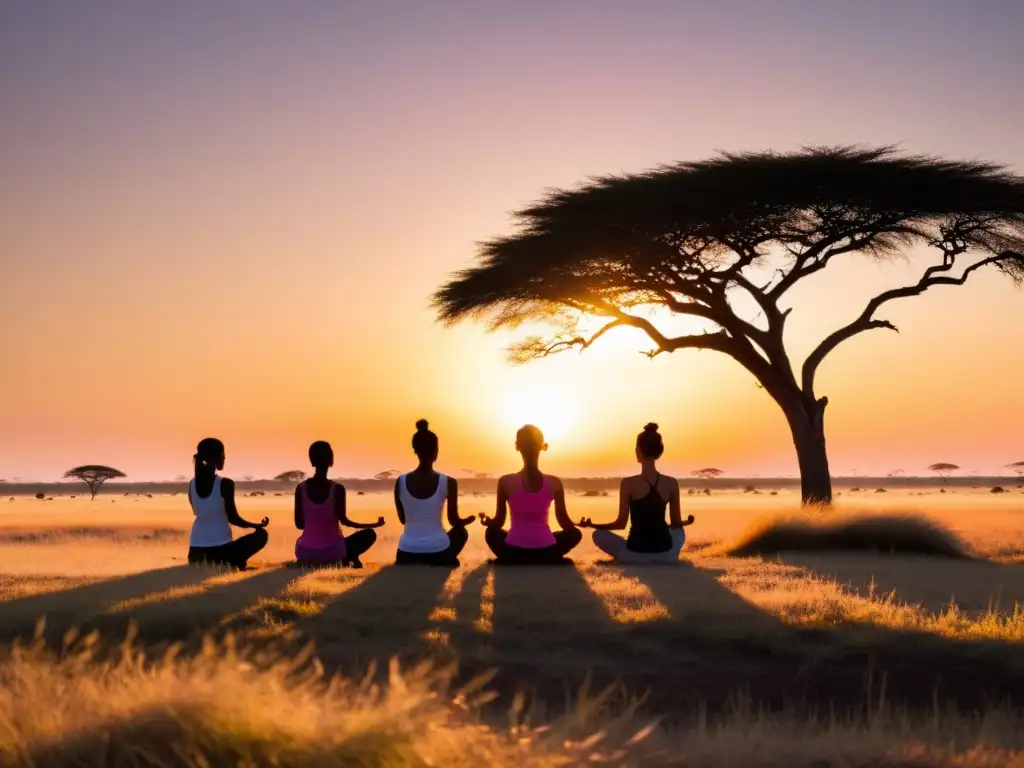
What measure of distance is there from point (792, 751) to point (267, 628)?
5090mm

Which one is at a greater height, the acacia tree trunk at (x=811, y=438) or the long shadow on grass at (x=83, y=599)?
the acacia tree trunk at (x=811, y=438)

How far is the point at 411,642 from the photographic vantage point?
8.61 metres

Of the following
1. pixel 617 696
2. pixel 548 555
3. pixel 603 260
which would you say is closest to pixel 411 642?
pixel 617 696

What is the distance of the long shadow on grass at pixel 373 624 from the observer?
8.25m

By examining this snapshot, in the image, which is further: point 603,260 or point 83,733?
point 603,260

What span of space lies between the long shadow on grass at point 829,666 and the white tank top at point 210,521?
6371 mm

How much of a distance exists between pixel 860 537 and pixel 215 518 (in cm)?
1013

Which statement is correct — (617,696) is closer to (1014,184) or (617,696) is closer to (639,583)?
(639,583)

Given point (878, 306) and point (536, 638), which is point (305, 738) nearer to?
point (536, 638)

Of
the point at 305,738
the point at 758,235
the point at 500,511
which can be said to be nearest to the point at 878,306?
the point at 758,235

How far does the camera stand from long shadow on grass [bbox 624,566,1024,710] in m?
7.63

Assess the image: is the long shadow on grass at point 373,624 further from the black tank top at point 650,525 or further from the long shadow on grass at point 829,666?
the black tank top at point 650,525

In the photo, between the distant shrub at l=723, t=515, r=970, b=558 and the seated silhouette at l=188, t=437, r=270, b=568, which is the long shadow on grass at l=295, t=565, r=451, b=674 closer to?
the seated silhouette at l=188, t=437, r=270, b=568

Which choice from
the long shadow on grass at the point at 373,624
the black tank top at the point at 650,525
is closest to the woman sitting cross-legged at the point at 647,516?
the black tank top at the point at 650,525
